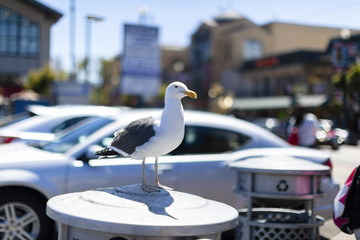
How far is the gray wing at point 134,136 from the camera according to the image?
302 centimetres

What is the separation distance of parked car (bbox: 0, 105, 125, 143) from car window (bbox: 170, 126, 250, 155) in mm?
1859

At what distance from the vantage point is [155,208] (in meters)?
2.69

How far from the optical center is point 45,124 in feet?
25.3

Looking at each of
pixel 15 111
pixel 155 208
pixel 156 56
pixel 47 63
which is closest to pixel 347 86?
pixel 155 208

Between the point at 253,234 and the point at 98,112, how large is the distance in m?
4.37

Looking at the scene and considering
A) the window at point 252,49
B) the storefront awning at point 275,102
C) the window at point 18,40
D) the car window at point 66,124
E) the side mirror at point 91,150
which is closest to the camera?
the side mirror at point 91,150

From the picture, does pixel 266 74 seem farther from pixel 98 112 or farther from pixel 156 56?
pixel 98 112

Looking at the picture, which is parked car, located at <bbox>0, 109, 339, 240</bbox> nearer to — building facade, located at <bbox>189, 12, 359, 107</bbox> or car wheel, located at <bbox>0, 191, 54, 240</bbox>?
car wheel, located at <bbox>0, 191, 54, 240</bbox>

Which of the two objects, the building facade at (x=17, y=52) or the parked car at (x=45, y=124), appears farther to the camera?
the building facade at (x=17, y=52)

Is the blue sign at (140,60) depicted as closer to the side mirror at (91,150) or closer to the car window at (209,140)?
the car window at (209,140)

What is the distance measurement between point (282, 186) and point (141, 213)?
6.99 feet

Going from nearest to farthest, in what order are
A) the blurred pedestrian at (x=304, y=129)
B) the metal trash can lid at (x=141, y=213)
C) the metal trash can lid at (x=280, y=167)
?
the metal trash can lid at (x=141, y=213)
the metal trash can lid at (x=280, y=167)
the blurred pedestrian at (x=304, y=129)

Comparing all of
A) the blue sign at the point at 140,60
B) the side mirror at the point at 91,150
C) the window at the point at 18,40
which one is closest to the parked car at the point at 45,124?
the side mirror at the point at 91,150

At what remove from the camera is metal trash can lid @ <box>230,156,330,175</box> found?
4285 mm
